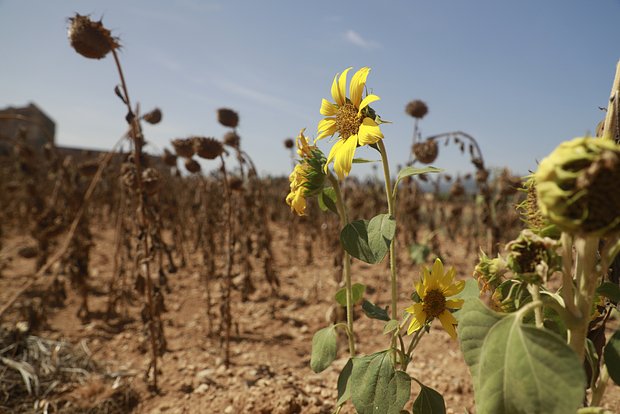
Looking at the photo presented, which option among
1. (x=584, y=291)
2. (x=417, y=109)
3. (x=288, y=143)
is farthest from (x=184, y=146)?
(x=288, y=143)

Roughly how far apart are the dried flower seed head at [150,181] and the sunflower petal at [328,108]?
1.30 meters

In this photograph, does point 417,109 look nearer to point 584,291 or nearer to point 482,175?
point 482,175

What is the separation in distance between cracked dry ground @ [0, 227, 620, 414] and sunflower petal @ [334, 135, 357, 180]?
1.13 m

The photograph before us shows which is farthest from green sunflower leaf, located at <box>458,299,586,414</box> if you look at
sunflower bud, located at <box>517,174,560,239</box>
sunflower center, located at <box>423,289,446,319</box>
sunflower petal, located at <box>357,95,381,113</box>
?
sunflower petal, located at <box>357,95,381,113</box>

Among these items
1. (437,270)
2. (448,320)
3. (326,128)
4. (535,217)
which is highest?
(326,128)

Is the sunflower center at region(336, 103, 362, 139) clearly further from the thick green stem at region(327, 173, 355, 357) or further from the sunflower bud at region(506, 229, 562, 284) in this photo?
the sunflower bud at region(506, 229, 562, 284)

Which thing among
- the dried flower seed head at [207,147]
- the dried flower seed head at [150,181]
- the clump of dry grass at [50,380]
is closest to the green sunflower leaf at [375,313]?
the dried flower seed head at [150,181]

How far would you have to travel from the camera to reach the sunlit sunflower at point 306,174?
1.13 meters

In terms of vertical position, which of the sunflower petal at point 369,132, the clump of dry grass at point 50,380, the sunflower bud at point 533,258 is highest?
the sunflower petal at point 369,132

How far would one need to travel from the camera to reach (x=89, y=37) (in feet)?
5.91

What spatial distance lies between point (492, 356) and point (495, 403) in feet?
0.24

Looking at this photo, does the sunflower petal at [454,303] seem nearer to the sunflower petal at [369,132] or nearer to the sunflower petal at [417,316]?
the sunflower petal at [417,316]

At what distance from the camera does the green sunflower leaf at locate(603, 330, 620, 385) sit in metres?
0.75

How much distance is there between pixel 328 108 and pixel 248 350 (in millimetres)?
2232
